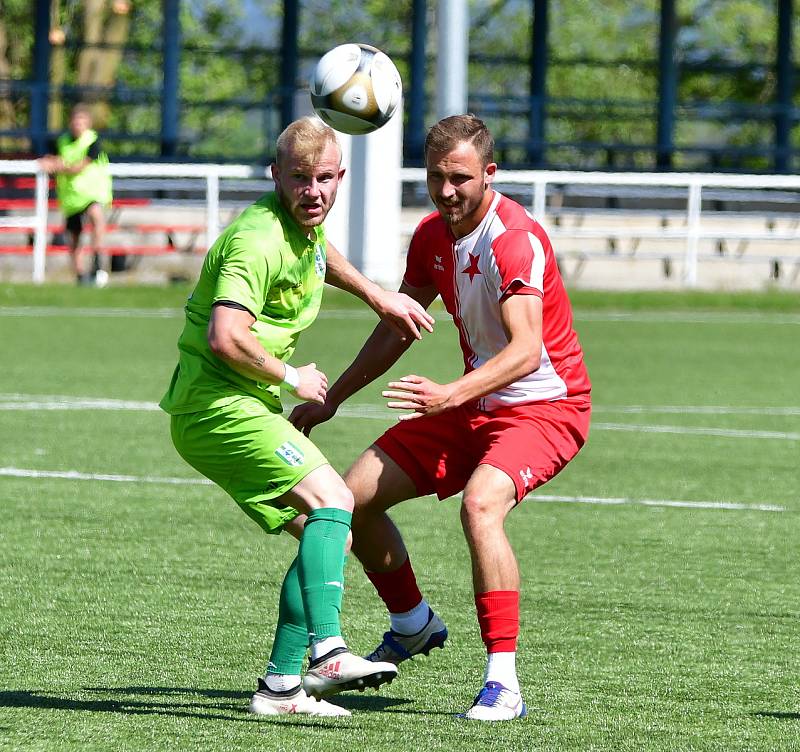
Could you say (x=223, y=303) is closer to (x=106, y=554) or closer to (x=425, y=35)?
(x=106, y=554)

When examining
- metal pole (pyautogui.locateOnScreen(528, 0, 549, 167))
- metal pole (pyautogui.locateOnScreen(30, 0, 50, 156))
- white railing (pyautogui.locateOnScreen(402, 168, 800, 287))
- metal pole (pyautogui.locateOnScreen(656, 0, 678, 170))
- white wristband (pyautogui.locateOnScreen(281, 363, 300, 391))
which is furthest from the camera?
metal pole (pyautogui.locateOnScreen(528, 0, 549, 167))

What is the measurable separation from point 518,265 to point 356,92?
1674 millimetres

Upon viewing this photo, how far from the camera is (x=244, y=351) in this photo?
486 centimetres

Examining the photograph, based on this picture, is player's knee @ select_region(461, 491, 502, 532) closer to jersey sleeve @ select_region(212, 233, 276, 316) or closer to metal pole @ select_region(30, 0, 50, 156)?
jersey sleeve @ select_region(212, 233, 276, 316)

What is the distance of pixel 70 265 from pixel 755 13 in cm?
5183

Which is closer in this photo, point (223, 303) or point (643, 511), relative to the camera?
point (223, 303)

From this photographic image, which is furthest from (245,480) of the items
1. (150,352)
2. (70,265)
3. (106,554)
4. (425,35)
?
(425,35)

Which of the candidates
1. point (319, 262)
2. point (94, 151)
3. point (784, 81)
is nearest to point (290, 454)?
point (319, 262)

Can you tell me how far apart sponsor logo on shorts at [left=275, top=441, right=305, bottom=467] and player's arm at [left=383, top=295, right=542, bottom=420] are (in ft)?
0.98

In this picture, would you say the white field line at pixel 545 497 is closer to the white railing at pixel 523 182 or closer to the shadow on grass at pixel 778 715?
the shadow on grass at pixel 778 715

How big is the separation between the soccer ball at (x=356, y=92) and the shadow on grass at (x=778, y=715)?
2799mm

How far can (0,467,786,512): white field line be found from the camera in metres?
8.87

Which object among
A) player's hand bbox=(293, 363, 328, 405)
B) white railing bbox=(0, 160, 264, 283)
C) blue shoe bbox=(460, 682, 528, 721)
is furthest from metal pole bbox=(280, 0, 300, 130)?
blue shoe bbox=(460, 682, 528, 721)

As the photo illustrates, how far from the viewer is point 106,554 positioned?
738cm
